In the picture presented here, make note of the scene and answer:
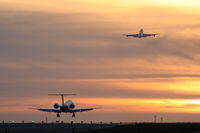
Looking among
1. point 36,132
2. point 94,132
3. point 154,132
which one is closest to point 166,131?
point 154,132

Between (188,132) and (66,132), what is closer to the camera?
(188,132)

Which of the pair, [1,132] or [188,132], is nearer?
[188,132]

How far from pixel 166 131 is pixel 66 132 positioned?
19.8 metres

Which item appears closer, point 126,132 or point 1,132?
point 126,132

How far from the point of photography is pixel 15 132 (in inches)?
6033

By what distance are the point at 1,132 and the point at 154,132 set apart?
1234 inches

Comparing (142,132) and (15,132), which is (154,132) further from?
(15,132)

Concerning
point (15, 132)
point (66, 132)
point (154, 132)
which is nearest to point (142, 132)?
point (154, 132)

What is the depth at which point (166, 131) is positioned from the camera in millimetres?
145875

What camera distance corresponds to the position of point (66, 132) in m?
151

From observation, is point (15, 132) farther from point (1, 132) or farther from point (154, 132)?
point (154, 132)

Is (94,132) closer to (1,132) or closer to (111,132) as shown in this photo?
(111,132)

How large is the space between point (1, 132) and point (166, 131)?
32929mm

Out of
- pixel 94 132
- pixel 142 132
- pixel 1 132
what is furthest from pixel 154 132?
pixel 1 132
